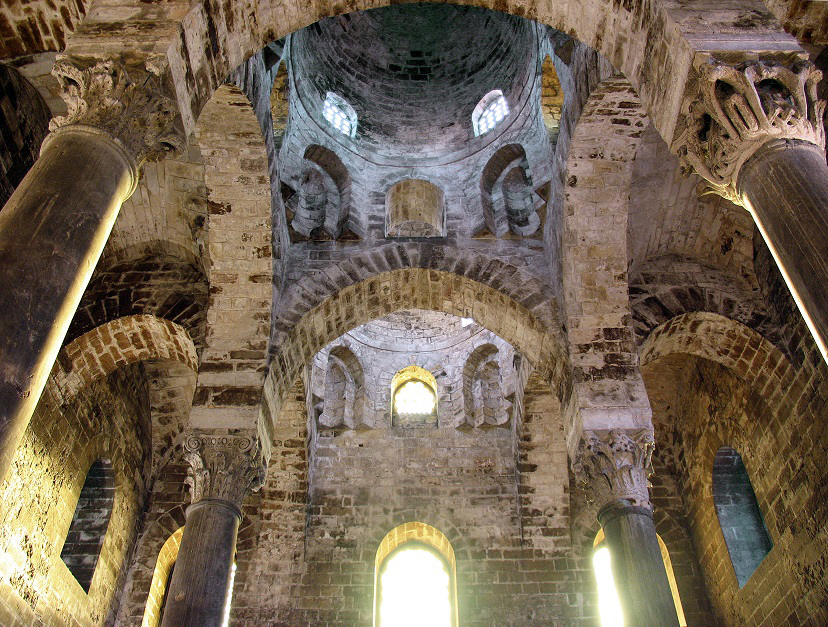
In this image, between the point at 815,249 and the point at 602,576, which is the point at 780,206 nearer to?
the point at 815,249

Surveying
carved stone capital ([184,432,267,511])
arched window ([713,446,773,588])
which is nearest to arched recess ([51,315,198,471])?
carved stone capital ([184,432,267,511])

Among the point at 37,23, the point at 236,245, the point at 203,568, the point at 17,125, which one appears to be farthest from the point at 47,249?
the point at 17,125

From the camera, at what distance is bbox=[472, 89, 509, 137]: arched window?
10672 mm

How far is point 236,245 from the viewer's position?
7582mm

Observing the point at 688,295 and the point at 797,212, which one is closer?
the point at 797,212

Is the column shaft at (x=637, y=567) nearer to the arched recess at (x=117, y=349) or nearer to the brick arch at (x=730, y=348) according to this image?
the brick arch at (x=730, y=348)

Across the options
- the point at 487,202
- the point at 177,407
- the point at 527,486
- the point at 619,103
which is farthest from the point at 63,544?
the point at 619,103

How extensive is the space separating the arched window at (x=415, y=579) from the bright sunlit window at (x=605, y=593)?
2030 mm

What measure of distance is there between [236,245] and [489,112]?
5.23 meters

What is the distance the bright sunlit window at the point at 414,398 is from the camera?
11234 millimetres

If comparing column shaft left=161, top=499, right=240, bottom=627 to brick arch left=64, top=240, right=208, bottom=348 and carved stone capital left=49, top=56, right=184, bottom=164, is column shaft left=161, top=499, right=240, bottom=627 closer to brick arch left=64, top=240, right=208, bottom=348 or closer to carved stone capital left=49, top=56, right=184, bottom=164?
brick arch left=64, top=240, right=208, bottom=348

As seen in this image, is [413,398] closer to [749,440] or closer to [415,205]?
[415,205]

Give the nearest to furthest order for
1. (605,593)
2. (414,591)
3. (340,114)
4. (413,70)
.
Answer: (605,593), (414,591), (340,114), (413,70)

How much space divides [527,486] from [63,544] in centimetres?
600
